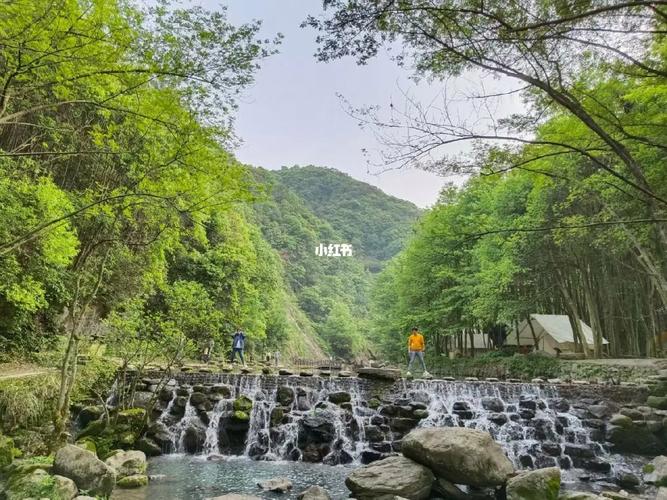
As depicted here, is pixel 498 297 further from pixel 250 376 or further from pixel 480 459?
pixel 480 459

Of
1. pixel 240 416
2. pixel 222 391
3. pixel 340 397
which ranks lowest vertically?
pixel 240 416

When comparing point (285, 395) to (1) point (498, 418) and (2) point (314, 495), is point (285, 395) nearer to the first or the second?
(2) point (314, 495)

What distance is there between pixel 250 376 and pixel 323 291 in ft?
180

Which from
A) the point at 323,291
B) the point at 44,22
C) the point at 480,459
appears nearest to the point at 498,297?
the point at 480,459

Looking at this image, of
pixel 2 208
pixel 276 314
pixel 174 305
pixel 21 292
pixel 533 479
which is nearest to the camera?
pixel 533 479

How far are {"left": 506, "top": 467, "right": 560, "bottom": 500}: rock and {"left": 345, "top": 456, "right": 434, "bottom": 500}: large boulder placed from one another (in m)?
1.23

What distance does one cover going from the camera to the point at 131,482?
716 cm

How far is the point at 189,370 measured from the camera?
1341 cm

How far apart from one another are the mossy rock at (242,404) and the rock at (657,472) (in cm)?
848

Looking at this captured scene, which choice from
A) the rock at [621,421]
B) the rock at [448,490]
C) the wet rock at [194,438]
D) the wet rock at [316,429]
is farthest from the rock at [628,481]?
the wet rock at [194,438]

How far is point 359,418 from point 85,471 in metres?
6.38

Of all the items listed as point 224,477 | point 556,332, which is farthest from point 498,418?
point 556,332

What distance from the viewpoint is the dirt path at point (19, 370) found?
945 centimetres

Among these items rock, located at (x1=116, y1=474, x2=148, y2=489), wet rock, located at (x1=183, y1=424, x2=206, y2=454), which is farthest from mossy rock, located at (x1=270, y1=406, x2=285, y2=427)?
rock, located at (x1=116, y1=474, x2=148, y2=489)
